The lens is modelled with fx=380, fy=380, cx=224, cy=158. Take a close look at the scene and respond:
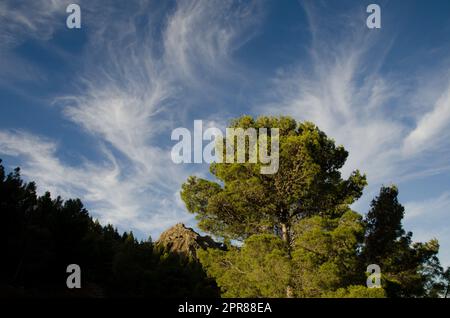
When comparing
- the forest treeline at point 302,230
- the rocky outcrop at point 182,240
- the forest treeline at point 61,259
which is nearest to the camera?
the forest treeline at point 302,230

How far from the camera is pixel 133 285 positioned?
41938 millimetres

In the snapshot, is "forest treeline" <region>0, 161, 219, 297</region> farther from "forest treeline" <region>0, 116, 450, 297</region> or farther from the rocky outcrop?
the rocky outcrop

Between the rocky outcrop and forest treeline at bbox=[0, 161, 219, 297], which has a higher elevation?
forest treeline at bbox=[0, 161, 219, 297]

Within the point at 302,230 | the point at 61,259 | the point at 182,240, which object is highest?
the point at 302,230

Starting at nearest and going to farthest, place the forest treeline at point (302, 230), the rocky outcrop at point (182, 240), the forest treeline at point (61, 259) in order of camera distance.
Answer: the forest treeline at point (302, 230)
the forest treeline at point (61, 259)
the rocky outcrop at point (182, 240)

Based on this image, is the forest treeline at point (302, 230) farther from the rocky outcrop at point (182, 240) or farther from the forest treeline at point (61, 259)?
the rocky outcrop at point (182, 240)

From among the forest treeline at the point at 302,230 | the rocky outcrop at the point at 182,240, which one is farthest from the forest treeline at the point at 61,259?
the rocky outcrop at the point at 182,240

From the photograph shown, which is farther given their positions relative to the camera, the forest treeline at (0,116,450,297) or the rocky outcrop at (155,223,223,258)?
the rocky outcrop at (155,223,223,258)

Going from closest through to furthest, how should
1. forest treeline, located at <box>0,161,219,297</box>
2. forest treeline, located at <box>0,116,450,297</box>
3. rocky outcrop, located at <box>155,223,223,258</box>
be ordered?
forest treeline, located at <box>0,116,450,297</box> → forest treeline, located at <box>0,161,219,297</box> → rocky outcrop, located at <box>155,223,223,258</box>

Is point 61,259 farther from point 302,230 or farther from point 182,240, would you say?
point 182,240

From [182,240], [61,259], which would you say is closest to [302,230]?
[61,259]

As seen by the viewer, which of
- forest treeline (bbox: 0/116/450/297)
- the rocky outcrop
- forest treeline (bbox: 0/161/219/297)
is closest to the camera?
forest treeline (bbox: 0/116/450/297)

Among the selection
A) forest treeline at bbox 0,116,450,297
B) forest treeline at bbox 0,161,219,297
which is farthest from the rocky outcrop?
forest treeline at bbox 0,116,450,297
